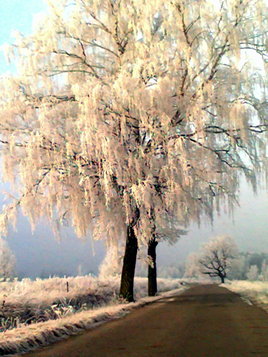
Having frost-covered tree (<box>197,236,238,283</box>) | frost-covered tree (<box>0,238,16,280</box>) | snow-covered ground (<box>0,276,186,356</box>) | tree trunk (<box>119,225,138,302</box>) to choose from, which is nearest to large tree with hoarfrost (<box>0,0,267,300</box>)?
tree trunk (<box>119,225,138,302</box>)

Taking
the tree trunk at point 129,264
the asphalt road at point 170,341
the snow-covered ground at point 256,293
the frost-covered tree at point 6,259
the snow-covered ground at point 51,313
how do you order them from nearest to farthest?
the asphalt road at point 170,341 → the snow-covered ground at point 51,313 → the snow-covered ground at point 256,293 → the tree trunk at point 129,264 → the frost-covered tree at point 6,259

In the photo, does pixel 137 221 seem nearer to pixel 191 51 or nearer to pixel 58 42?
pixel 191 51

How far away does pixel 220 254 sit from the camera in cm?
7075

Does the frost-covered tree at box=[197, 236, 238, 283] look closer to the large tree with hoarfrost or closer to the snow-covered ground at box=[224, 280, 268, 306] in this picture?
the snow-covered ground at box=[224, 280, 268, 306]

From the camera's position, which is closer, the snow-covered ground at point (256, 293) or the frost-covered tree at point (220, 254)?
the snow-covered ground at point (256, 293)

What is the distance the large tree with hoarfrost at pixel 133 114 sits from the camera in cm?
1280

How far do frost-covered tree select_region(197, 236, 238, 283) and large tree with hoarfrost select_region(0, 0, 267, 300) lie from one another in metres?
56.7

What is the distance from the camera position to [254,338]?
5949 mm

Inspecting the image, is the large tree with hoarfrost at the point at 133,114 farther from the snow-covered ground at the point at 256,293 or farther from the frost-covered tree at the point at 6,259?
the frost-covered tree at the point at 6,259

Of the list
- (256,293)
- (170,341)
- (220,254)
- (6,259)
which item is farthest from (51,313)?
(220,254)

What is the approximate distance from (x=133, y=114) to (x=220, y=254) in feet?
201

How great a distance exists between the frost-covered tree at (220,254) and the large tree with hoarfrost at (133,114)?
186ft

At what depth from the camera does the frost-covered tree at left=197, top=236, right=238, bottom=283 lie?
229 ft

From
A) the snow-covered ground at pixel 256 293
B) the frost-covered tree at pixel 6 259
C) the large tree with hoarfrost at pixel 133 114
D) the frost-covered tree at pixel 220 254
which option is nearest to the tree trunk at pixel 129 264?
the large tree with hoarfrost at pixel 133 114
